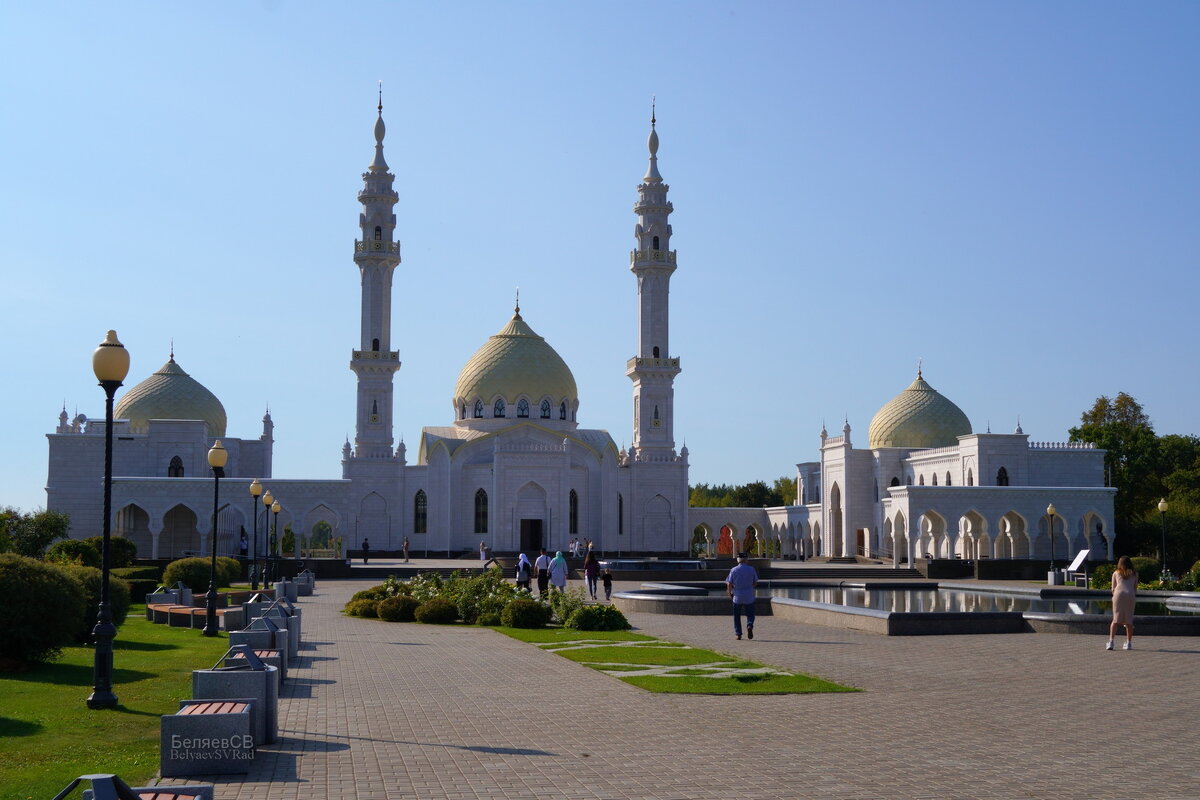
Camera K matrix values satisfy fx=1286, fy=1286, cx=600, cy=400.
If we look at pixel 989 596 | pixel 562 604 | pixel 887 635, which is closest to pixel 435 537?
pixel 989 596

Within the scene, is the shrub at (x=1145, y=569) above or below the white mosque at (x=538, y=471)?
below

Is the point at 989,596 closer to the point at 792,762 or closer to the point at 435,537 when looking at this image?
the point at 792,762

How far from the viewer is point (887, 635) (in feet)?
70.2

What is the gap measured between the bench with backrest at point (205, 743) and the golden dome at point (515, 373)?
187ft

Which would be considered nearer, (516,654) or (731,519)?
(516,654)

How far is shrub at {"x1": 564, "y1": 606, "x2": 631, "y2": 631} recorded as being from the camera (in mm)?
22797

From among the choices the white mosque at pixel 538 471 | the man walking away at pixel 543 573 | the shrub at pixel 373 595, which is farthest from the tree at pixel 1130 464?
the shrub at pixel 373 595

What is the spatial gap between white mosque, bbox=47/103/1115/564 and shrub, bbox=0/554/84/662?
41.2 m

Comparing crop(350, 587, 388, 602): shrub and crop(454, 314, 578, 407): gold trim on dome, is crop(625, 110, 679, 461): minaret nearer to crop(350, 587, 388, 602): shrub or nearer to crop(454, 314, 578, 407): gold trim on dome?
crop(454, 314, 578, 407): gold trim on dome

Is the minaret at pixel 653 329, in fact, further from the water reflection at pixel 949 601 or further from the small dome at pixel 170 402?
the water reflection at pixel 949 601

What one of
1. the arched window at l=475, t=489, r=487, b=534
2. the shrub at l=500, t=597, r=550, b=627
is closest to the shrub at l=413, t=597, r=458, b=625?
the shrub at l=500, t=597, r=550, b=627

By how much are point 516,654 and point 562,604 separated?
5510 mm

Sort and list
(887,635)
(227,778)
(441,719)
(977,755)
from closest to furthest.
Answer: (227,778), (977,755), (441,719), (887,635)

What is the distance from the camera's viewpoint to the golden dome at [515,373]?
6650 centimetres
